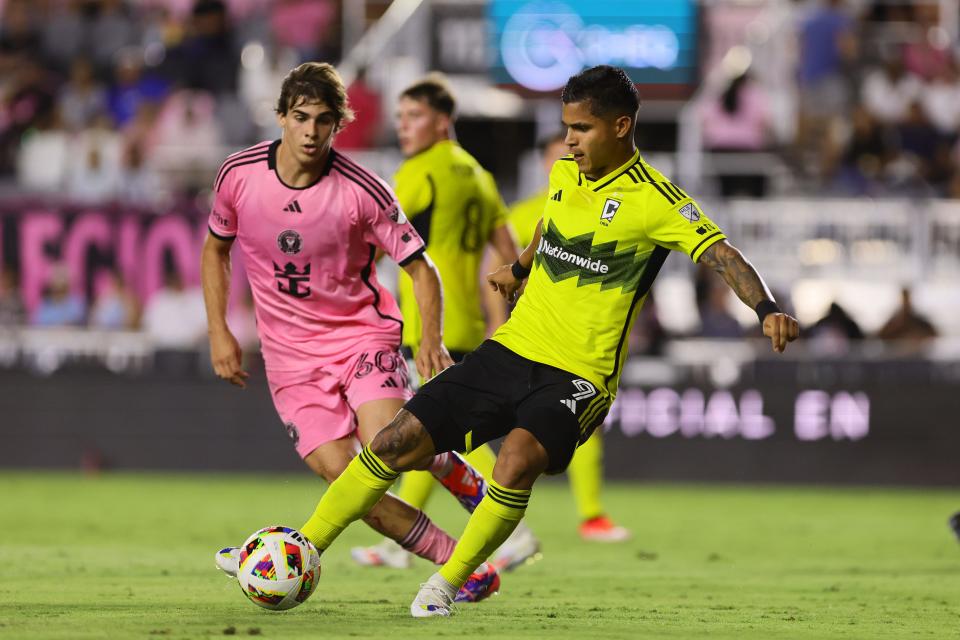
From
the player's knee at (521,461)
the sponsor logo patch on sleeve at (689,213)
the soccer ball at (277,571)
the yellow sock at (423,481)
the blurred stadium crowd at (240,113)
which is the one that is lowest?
the soccer ball at (277,571)

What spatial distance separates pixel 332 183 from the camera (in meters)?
7.28

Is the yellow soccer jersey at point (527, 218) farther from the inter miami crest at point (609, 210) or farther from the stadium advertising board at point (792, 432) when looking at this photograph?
the stadium advertising board at point (792, 432)

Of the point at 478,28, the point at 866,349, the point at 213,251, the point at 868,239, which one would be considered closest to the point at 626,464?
the point at 866,349

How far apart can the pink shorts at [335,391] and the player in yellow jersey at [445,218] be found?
1.71 metres

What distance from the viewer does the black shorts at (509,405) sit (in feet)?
21.7

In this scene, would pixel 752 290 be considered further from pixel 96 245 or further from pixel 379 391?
pixel 96 245

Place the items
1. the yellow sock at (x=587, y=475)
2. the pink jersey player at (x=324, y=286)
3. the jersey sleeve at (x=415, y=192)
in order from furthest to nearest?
the yellow sock at (x=587, y=475) < the jersey sleeve at (x=415, y=192) < the pink jersey player at (x=324, y=286)

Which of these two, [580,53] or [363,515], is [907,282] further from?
[363,515]

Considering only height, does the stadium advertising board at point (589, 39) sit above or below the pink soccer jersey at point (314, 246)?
above

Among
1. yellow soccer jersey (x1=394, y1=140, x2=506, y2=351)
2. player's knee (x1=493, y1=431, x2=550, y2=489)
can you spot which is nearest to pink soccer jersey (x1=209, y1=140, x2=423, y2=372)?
player's knee (x1=493, y1=431, x2=550, y2=489)

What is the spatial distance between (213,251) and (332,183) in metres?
0.69

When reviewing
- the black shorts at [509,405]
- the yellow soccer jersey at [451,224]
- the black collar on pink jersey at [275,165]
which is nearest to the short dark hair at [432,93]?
the yellow soccer jersey at [451,224]

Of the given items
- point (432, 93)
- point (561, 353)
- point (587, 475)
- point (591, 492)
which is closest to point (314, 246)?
point (561, 353)

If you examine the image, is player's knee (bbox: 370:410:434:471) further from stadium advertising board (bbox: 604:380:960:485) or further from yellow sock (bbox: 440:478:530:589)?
stadium advertising board (bbox: 604:380:960:485)
